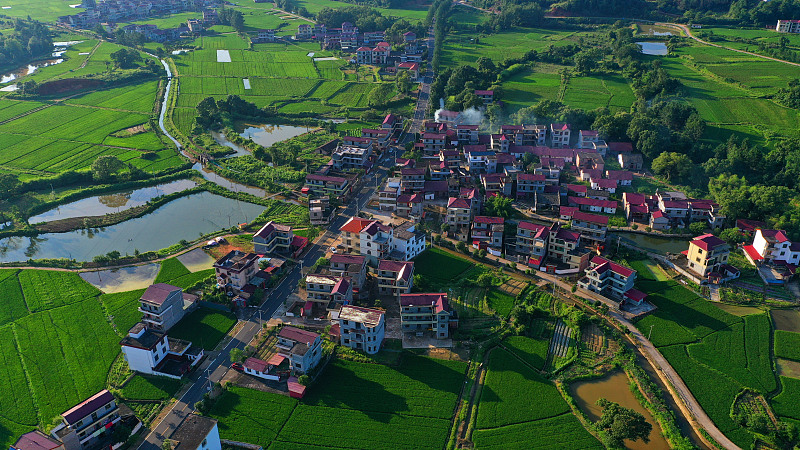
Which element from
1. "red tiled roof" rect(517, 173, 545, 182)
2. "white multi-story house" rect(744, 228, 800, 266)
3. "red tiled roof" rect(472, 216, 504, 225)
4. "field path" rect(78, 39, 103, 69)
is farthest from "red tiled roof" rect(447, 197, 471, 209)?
"field path" rect(78, 39, 103, 69)

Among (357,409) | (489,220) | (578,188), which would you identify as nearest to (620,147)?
(578,188)

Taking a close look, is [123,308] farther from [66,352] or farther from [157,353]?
[157,353]

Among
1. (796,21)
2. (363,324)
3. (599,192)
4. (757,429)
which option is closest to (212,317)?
(363,324)

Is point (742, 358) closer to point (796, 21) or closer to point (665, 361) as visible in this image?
point (665, 361)

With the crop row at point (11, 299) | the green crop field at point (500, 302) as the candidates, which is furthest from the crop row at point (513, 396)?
the crop row at point (11, 299)

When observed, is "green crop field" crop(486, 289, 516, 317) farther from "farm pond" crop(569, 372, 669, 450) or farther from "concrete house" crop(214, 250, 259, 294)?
"concrete house" crop(214, 250, 259, 294)

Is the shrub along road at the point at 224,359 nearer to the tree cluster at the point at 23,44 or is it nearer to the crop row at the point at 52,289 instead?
the crop row at the point at 52,289
